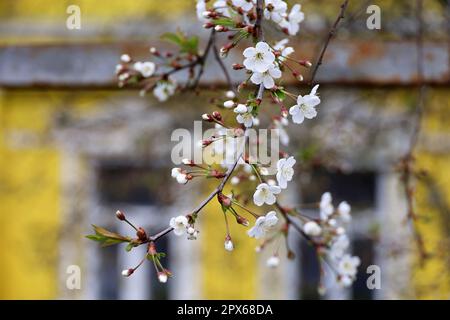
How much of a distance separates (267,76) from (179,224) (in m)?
0.22

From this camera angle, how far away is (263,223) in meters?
0.87

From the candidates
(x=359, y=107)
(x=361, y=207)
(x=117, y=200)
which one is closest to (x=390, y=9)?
(x=359, y=107)

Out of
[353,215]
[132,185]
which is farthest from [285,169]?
[132,185]

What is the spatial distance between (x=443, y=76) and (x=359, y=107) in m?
1.35

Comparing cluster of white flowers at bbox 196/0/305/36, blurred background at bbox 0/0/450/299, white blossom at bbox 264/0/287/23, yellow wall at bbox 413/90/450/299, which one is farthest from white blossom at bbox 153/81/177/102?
blurred background at bbox 0/0/450/299

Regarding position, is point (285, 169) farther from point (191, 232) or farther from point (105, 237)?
point (105, 237)

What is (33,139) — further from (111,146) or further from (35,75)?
(35,75)

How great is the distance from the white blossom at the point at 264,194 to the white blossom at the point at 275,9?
26 centimetres

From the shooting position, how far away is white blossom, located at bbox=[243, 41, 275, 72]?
803mm

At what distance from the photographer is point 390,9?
6.71 ft

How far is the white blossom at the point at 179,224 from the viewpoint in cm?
83

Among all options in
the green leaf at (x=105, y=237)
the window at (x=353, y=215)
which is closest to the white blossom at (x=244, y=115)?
the green leaf at (x=105, y=237)

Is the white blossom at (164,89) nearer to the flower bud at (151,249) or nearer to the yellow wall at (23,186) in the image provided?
the flower bud at (151,249)

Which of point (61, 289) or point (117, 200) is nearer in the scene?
point (61, 289)
